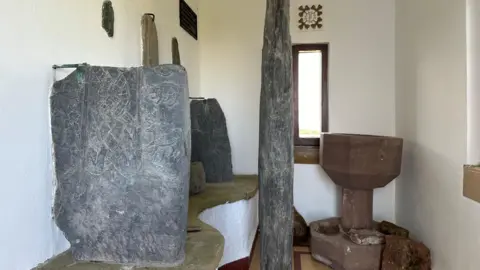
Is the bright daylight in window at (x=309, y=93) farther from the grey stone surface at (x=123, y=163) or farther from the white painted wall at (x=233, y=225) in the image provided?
the grey stone surface at (x=123, y=163)

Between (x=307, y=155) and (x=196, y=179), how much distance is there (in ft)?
4.03

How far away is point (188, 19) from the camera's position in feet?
9.09

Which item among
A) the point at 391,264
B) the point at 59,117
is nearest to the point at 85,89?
the point at 59,117

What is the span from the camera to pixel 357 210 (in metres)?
2.54

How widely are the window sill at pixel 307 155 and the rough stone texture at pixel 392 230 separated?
0.72 meters

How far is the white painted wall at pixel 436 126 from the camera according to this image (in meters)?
1.81

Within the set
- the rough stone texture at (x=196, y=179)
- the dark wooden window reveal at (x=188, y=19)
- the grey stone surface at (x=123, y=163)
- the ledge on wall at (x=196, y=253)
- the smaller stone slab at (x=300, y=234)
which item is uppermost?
the dark wooden window reveal at (x=188, y=19)

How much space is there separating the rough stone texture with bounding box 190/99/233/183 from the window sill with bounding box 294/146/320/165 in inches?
30.3

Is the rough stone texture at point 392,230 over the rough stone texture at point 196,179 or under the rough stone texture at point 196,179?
under

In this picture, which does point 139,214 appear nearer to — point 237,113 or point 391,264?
point 391,264

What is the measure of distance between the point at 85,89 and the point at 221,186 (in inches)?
60.2

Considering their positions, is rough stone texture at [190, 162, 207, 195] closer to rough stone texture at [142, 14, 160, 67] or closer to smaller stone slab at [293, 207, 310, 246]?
rough stone texture at [142, 14, 160, 67]

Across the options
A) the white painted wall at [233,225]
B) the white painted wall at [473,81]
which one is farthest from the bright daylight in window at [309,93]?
the white painted wall at [473,81]

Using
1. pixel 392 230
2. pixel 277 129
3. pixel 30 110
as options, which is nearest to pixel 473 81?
pixel 277 129
